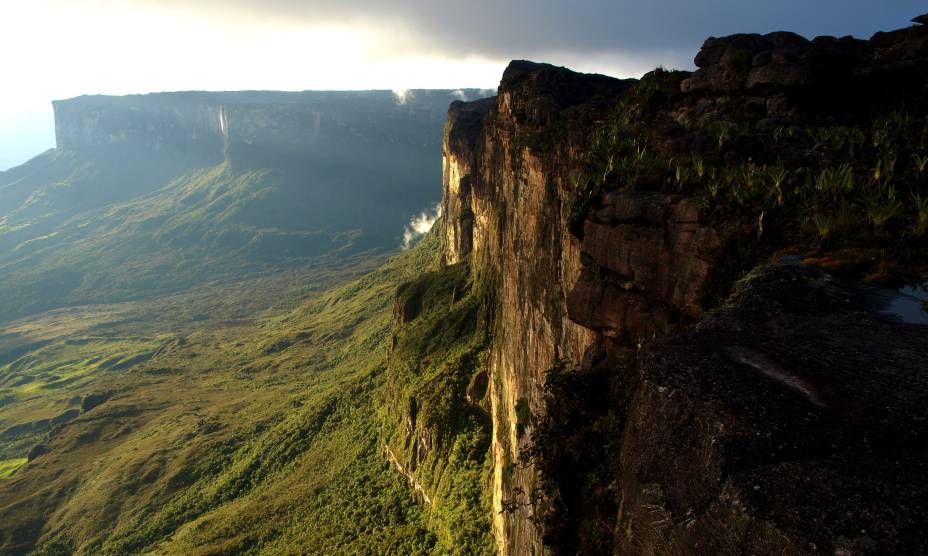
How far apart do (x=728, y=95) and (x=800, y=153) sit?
7.72 meters

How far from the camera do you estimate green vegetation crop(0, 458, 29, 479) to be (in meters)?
127

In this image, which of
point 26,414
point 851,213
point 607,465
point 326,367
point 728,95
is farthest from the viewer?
point 26,414

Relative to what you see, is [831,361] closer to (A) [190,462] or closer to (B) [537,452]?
(B) [537,452]

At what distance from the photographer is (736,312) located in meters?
8.94

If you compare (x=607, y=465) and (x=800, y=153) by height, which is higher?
(x=800, y=153)

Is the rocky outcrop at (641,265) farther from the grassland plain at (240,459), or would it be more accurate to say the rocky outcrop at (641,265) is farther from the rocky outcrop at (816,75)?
the grassland plain at (240,459)

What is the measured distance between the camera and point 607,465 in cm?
1035

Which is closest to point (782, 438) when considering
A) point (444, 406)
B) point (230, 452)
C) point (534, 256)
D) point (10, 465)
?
point (534, 256)

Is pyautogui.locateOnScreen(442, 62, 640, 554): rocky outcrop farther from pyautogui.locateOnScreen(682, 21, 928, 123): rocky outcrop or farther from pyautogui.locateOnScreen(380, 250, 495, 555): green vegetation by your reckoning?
pyautogui.locateOnScreen(380, 250, 495, 555): green vegetation

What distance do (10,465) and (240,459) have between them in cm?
9421

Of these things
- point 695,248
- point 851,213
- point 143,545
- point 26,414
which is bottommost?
point 26,414

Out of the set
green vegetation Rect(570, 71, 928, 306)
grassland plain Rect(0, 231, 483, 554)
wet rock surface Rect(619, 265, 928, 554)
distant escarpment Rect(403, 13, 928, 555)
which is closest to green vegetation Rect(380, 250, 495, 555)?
grassland plain Rect(0, 231, 483, 554)

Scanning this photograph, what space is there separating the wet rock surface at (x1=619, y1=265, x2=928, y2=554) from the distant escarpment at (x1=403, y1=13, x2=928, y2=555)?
26 millimetres

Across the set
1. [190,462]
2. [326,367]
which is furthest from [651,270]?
[326,367]
